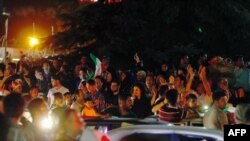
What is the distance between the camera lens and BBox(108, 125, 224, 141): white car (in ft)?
19.7

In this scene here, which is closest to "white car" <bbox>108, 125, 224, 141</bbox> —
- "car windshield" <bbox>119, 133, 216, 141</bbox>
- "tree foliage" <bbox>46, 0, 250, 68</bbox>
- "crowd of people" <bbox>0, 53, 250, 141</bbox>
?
"car windshield" <bbox>119, 133, 216, 141</bbox>

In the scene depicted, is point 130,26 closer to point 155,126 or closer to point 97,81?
point 97,81

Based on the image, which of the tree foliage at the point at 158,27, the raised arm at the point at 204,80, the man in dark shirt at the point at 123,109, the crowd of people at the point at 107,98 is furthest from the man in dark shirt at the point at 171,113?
the tree foliage at the point at 158,27

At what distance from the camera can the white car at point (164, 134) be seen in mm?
6020

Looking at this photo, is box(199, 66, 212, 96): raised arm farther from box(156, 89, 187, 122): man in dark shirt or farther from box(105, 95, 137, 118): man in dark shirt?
box(156, 89, 187, 122): man in dark shirt

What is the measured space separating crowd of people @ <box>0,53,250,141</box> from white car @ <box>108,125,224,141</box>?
327 millimetres

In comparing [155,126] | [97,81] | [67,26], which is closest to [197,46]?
[67,26]

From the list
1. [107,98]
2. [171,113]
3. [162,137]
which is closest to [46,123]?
[162,137]

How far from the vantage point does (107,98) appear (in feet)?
38.4

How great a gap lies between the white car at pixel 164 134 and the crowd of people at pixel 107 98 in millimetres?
327

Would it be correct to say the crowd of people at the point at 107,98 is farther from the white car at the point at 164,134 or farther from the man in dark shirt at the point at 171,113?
the white car at the point at 164,134

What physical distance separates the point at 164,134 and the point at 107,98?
18.8 feet

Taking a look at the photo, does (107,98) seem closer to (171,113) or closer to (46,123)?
(171,113)

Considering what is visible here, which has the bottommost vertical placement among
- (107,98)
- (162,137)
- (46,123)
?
(162,137)
